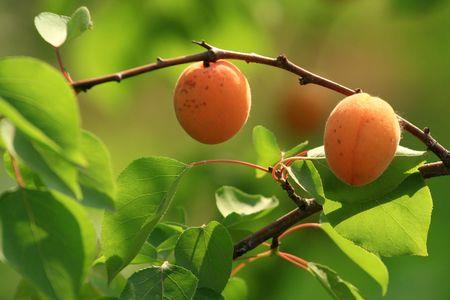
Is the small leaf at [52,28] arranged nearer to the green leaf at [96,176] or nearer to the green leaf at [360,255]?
the green leaf at [96,176]

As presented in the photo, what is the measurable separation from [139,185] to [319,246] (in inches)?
61.0

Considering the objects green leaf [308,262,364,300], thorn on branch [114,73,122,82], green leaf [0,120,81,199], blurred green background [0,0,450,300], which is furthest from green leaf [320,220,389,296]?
blurred green background [0,0,450,300]

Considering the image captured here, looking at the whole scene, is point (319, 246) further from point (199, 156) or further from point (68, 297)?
point (68, 297)

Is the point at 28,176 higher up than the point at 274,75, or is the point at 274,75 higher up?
the point at 28,176

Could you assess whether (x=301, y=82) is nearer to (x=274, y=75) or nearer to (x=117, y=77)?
(x=117, y=77)

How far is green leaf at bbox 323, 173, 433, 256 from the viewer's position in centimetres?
108

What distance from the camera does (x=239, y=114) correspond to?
1.07 meters

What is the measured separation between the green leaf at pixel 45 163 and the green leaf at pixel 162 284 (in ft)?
0.84

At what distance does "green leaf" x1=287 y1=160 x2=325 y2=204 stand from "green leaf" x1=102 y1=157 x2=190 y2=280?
15 cm

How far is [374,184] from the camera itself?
1052 millimetres

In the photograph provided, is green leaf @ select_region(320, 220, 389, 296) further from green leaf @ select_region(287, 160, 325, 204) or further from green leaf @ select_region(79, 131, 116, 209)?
green leaf @ select_region(79, 131, 116, 209)

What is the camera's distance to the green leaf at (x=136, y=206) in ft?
3.32

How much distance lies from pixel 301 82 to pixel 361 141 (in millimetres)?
134

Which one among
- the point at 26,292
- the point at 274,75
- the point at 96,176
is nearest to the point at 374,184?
the point at 96,176
